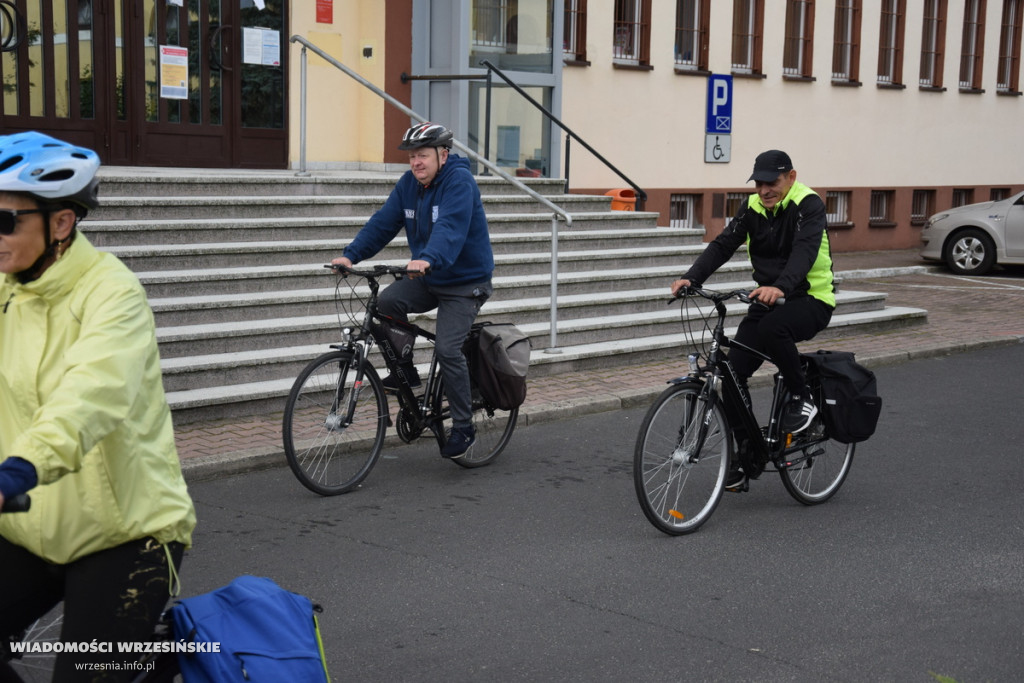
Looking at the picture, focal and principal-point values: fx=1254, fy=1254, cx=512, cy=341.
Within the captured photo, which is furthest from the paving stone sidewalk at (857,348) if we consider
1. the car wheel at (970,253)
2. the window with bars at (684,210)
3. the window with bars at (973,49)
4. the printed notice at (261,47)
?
the printed notice at (261,47)

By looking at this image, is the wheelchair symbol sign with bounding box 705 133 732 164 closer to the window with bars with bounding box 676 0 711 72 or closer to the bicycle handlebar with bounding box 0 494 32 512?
the window with bars with bounding box 676 0 711 72

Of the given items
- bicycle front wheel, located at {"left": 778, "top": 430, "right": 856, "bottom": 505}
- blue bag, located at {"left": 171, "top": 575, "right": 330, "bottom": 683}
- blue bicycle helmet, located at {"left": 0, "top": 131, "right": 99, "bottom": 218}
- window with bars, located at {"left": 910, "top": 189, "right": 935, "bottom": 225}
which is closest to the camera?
blue bag, located at {"left": 171, "top": 575, "right": 330, "bottom": 683}

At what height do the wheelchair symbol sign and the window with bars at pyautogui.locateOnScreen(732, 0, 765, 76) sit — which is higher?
the window with bars at pyautogui.locateOnScreen(732, 0, 765, 76)

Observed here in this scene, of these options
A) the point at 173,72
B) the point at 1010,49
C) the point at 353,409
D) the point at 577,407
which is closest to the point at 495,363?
the point at 353,409

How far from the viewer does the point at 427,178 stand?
21.9 ft

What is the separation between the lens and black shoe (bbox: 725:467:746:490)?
6277 millimetres

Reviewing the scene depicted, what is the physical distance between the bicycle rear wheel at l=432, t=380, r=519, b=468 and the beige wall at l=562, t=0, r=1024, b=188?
9709 mm

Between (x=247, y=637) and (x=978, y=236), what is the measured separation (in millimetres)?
18925

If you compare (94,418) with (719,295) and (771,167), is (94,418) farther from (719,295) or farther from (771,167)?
(771,167)

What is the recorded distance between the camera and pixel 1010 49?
25188 mm

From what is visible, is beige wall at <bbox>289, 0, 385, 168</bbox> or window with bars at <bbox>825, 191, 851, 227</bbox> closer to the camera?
beige wall at <bbox>289, 0, 385, 168</bbox>

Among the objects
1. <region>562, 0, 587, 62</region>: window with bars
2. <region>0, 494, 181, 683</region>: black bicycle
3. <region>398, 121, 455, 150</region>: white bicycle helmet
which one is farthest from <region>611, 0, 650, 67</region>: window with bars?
<region>0, 494, 181, 683</region>: black bicycle

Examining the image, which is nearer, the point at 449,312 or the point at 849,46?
the point at 449,312

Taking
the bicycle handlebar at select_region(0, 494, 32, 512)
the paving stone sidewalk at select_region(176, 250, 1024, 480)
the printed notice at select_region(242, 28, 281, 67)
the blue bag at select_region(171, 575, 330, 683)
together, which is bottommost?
the paving stone sidewalk at select_region(176, 250, 1024, 480)
